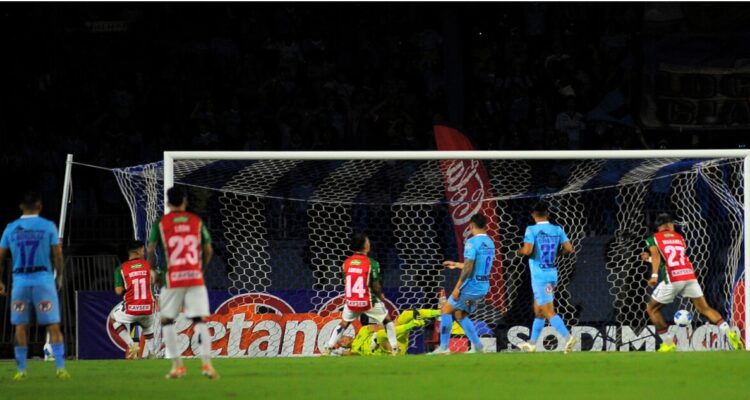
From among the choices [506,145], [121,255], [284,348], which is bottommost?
[284,348]

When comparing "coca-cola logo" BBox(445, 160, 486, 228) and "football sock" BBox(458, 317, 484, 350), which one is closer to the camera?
"football sock" BBox(458, 317, 484, 350)

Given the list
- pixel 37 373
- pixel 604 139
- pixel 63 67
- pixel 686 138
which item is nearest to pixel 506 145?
pixel 604 139

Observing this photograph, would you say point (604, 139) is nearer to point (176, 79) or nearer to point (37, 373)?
point (176, 79)

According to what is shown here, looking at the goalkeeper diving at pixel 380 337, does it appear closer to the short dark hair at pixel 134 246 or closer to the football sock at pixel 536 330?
the football sock at pixel 536 330

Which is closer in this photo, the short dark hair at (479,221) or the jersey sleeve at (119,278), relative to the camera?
the short dark hair at (479,221)

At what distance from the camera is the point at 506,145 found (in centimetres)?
2367

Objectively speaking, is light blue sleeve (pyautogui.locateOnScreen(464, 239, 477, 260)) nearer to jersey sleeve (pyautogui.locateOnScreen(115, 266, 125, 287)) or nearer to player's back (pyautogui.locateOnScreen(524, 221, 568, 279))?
player's back (pyautogui.locateOnScreen(524, 221, 568, 279))

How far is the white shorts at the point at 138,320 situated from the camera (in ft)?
61.1

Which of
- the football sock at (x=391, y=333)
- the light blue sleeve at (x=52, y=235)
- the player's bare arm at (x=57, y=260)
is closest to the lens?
the player's bare arm at (x=57, y=260)

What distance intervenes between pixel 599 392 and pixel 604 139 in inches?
524

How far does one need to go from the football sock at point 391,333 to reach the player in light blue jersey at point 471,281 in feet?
2.13

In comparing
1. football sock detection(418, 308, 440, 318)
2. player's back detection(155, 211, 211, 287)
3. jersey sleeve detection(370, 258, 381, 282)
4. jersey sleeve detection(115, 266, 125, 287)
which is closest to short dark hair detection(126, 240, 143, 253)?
jersey sleeve detection(115, 266, 125, 287)

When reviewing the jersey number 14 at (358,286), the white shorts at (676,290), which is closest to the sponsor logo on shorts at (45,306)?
the jersey number 14 at (358,286)

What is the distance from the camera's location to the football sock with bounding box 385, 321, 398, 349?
1812 centimetres
